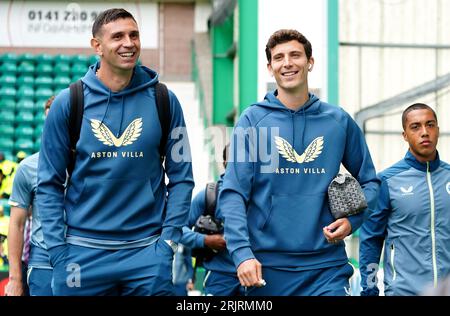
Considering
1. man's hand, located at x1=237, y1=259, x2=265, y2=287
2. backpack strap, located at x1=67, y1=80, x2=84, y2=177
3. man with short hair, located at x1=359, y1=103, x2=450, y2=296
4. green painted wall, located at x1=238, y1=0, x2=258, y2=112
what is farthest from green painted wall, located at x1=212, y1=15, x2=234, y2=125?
man's hand, located at x1=237, y1=259, x2=265, y2=287

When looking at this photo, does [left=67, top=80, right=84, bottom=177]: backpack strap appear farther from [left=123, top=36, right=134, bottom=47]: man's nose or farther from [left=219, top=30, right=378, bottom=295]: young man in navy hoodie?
[left=219, top=30, right=378, bottom=295]: young man in navy hoodie

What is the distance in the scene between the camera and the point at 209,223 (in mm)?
7605

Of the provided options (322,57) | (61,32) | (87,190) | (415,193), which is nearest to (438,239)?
(415,193)

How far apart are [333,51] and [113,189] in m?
8.14

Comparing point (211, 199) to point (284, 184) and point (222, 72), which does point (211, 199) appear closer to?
point (284, 184)

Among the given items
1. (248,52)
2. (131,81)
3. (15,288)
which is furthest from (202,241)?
(248,52)

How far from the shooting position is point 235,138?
5.09 metres

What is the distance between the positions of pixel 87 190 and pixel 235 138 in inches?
32.6

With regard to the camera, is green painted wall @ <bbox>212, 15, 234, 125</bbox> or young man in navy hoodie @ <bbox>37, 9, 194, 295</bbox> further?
green painted wall @ <bbox>212, 15, 234, 125</bbox>

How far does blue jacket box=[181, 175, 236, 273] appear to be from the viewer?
7.44m

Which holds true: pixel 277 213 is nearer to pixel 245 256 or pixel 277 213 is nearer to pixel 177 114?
pixel 245 256

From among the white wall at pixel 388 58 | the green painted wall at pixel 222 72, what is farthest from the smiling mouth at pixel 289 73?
the green painted wall at pixel 222 72

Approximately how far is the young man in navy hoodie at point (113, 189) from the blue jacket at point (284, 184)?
31cm

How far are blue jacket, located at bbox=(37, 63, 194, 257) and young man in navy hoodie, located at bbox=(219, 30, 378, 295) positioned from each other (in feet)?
1.11
